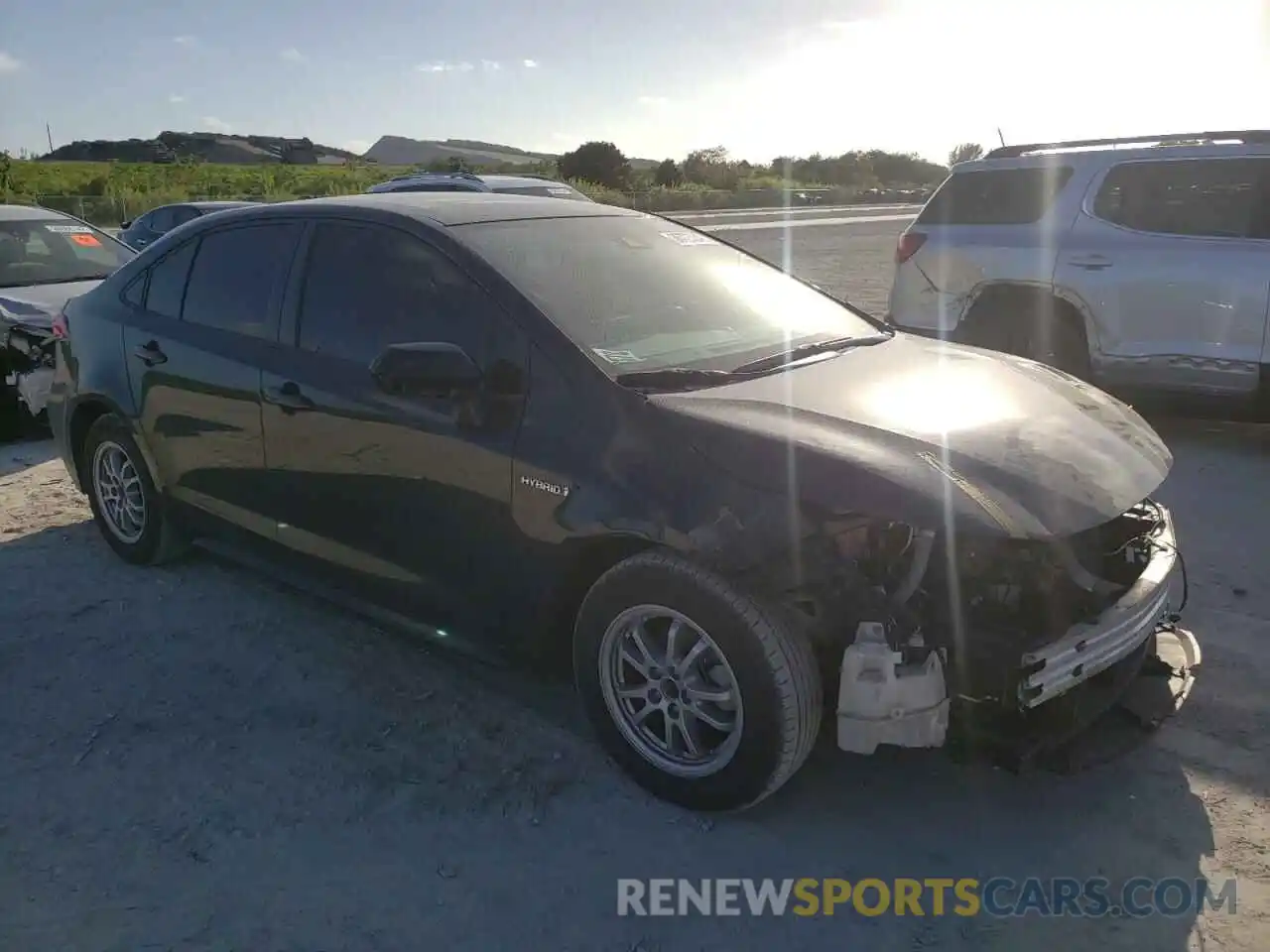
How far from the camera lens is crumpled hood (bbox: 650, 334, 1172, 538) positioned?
108 inches

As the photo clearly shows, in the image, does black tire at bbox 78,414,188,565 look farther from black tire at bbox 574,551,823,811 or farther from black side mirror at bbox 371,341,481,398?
black tire at bbox 574,551,823,811

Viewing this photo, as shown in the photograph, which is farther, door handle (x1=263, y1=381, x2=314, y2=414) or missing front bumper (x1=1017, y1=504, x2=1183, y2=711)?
door handle (x1=263, y1=381, x2=314, y2=414)

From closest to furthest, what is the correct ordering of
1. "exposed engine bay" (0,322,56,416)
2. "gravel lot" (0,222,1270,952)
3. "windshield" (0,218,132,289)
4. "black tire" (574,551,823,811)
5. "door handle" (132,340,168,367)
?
"gravel lot" (0,222,1270,952), "black tire" (574,551,823,811), "door handle" (132,340,168,367), "exposed engine bay" (0,322,56,416), "windshield" (0,218,132,289)

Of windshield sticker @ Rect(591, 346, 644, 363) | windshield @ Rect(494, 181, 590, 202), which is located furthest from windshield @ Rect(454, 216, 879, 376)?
windshield @ Rect(494, 181, 590, 202)

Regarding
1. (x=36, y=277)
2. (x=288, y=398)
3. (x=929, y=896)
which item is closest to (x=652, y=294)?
(x=288, y=398)

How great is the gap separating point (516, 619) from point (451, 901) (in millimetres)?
897

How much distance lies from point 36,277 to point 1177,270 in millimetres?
8550

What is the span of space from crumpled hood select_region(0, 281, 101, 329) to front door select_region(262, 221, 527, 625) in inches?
176

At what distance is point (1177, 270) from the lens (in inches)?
258

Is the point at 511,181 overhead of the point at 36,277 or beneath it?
overhead

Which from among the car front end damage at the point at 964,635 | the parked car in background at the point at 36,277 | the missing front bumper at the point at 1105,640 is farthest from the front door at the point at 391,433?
the parked car in background at the point at 36,277

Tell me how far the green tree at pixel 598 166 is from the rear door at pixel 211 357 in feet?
153

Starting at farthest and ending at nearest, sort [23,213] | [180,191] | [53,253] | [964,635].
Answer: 1. [180,191]
2. [23,213]
3. [53,253]
4. [964,635]

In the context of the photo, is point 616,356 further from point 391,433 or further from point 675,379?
point 391,433
